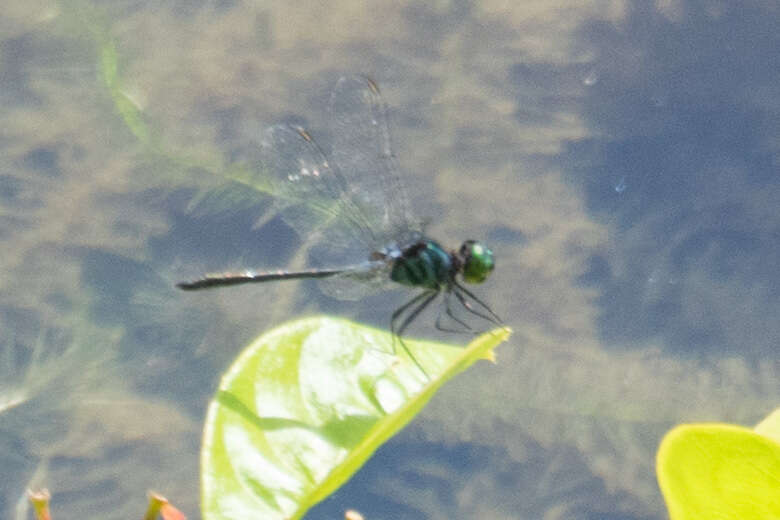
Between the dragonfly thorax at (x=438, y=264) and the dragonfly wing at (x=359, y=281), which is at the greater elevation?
the dragonfly thorax at (x=438, y=264)

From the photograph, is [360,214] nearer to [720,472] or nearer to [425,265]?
[425,265]

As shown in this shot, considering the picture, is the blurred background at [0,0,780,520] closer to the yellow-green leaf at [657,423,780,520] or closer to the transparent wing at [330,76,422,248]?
the transparent wing at [330,76,422,248]

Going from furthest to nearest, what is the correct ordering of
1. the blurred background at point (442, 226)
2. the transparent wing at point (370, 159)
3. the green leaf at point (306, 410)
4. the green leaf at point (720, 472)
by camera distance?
1. the blurred background at point (442, 226)
2. the transparent wing at point (370, 159)
3. the green leaf at point (306, 410)
4. the green leaf at point (720, 472)

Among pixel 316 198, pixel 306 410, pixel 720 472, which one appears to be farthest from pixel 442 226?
pixel 720 472

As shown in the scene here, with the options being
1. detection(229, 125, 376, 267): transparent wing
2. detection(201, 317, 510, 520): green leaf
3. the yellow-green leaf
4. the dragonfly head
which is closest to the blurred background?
detection(229, 125, 376, 267): transparent wing

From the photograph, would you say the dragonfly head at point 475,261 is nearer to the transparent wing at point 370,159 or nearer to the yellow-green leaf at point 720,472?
the transparent wing at point 370,159

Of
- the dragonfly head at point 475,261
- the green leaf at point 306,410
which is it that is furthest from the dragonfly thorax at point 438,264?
the green leaf at point 306,410

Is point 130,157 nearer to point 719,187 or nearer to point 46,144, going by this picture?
point 46,144
